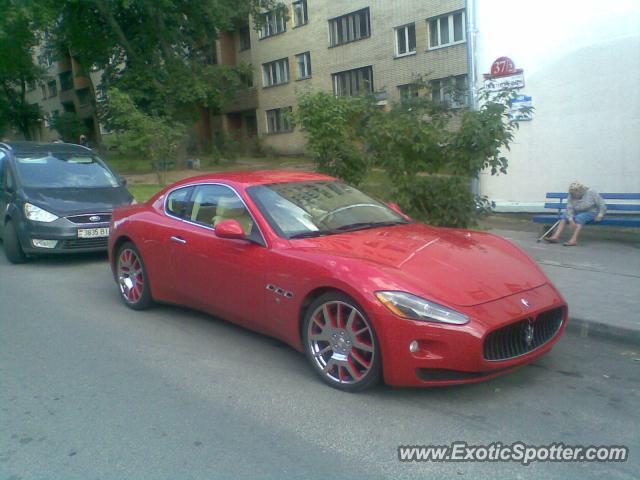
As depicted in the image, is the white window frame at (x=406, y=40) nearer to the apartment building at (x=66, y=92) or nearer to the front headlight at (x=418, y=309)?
the front headlight at (x=418, y=309)

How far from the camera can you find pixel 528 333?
439cm

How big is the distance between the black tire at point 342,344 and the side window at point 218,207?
3.54ft

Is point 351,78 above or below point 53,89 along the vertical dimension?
below

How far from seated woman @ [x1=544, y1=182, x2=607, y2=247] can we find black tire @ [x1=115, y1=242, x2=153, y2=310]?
6285mm

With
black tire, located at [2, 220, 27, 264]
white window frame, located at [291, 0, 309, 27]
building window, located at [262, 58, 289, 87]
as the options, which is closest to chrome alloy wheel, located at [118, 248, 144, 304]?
black tire, located at [2, 220, 27, 264]

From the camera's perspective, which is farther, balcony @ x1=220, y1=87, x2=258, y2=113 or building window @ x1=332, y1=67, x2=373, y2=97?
balcony @ x1=220, y1=87, x2=258, y2=113

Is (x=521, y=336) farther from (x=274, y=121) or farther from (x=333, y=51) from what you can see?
(x=274, y=121)

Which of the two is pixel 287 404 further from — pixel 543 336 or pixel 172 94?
pixel 172 94

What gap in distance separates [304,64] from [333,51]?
2.45 m

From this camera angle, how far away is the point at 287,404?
4367mm

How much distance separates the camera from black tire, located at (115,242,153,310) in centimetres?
665

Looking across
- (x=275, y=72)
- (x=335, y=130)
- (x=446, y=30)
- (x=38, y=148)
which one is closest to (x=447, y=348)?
(x=335, y=130)

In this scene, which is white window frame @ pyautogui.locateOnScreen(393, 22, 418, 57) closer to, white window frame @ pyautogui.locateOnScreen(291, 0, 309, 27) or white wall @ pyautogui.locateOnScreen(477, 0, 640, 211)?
white window frame @ pyautogui.locateOnScreen(291, 0, 309, 27)

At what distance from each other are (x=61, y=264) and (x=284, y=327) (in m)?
5.84
